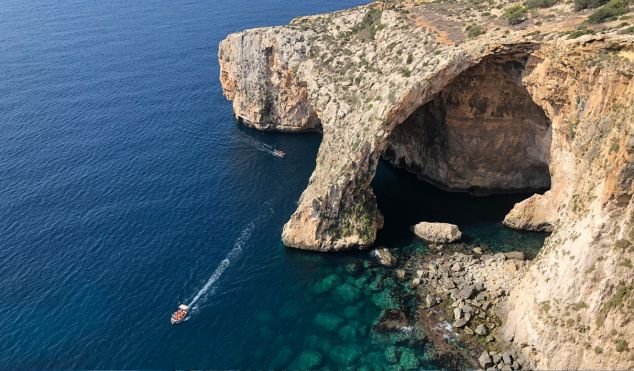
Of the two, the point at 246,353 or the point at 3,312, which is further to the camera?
the point at 3,312

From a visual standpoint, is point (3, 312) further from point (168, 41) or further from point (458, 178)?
point (168, 41)

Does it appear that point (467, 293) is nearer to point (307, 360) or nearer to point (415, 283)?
point (415, 283)

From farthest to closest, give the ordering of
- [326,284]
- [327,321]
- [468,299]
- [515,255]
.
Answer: [515,255]
[326,284]
[468,299]
[327,321]

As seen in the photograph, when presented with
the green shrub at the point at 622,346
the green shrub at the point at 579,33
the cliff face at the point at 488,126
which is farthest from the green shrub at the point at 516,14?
the green shrub at the point at 622,346

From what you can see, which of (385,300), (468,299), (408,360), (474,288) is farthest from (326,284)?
(474,288)

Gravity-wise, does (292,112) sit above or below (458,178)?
above

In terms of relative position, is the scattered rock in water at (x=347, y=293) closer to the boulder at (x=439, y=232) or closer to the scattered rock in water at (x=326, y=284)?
the scattered rock in water at (x=326, y=284)

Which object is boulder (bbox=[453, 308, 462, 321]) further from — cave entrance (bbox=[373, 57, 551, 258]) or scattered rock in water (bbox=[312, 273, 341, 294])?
cave entrance (bbox=[373, 57, 551, 258])

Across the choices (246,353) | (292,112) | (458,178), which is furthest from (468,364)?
(292,112)
